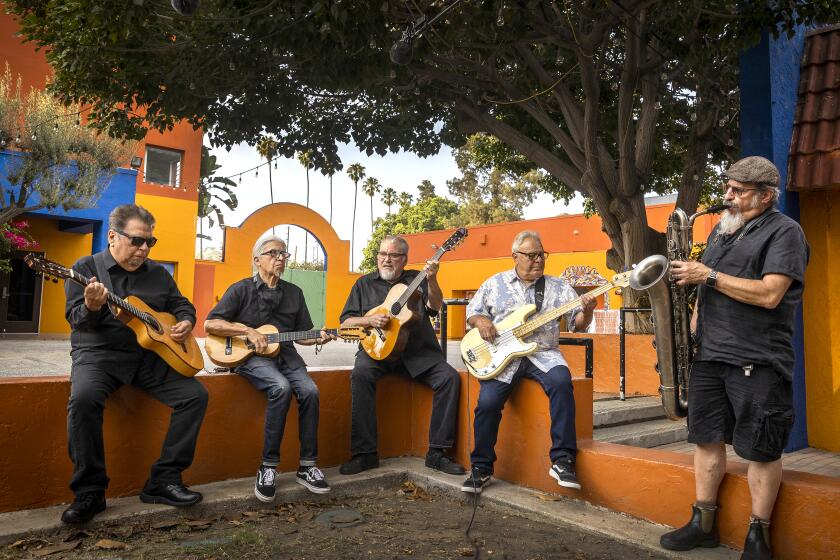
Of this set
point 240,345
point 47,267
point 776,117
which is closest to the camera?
point 47,267

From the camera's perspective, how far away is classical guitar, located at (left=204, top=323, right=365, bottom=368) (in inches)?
167

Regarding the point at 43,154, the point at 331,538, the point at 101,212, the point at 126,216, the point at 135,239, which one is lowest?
the point at 331,538

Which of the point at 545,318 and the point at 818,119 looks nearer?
the point at 545,318

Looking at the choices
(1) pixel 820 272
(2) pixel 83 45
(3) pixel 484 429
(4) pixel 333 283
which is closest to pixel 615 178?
(1) pixel 820 272

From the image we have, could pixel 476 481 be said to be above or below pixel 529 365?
below

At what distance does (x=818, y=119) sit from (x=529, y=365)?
10.2ft

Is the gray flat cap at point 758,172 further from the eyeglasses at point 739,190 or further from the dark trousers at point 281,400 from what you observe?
the dark trousers at point 281,400

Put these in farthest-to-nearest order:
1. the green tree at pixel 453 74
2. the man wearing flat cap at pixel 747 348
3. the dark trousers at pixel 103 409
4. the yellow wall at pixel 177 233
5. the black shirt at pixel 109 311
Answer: the yellow wall at pixel 177 233, the green tree at pixel 453 74, the black shirt at pixel 109 311, the dark trousers at pixel 103 409, the man wearing flat cap at pixel 747 348

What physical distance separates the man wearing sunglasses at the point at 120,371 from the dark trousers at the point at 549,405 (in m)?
1.75

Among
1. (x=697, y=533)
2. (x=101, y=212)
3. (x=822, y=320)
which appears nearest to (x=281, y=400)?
(x=697, y=533)

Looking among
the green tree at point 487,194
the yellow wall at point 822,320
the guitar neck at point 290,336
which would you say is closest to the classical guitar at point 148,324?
the guitar neck at point 290,336

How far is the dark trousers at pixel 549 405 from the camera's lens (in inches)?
153

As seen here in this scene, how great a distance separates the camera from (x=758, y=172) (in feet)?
9.68

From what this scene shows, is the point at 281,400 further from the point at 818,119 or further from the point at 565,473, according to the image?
the point at 818,119
